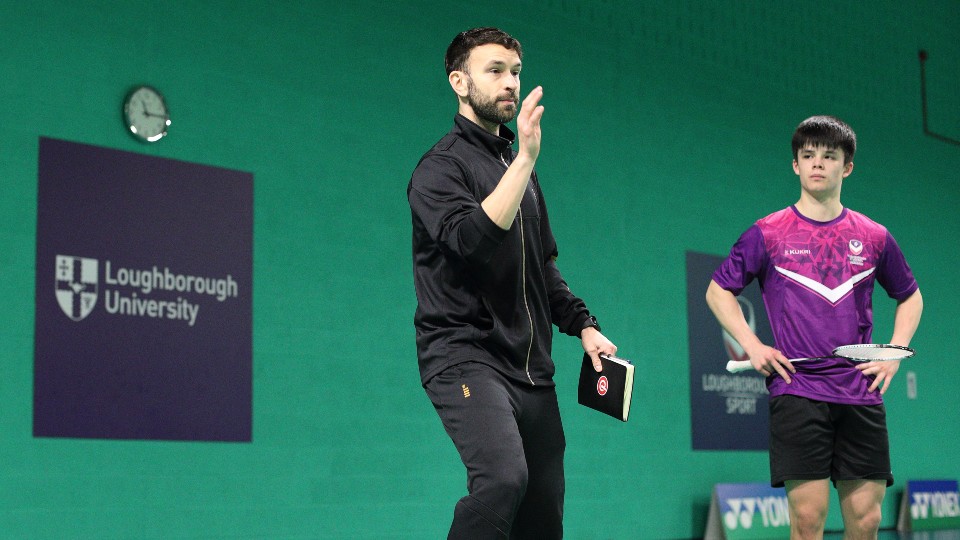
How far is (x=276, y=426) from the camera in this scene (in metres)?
6.29

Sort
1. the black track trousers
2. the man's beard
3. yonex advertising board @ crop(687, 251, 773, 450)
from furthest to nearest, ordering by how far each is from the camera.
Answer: yonex advertising board @ crop(687, 251, 773, 450)
the man's beard
the black track trousers

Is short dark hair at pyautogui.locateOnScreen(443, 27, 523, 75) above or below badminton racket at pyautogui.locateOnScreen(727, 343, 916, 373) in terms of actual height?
above

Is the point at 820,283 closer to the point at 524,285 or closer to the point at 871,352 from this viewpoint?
the point at 871,352

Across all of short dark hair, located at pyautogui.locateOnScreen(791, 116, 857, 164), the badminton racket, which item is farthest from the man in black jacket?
short dark hair, located at pyautogui.locateOnScreen(791, 116, 857, 164)

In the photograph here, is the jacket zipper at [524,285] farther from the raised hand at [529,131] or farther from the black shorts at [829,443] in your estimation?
the black shorts at [829,443]

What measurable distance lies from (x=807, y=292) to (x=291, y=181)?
3055 millimetres

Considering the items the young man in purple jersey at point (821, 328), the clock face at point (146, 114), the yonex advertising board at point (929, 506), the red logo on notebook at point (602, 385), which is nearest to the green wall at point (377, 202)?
the clock face at point (146, 114)

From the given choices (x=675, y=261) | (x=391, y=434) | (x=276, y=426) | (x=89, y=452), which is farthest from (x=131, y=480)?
(x=675, y=261)

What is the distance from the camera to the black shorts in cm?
433

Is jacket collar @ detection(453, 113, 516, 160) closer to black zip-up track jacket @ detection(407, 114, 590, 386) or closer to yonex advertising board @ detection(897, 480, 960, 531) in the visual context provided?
black zip-up track jacket @ detection(407, 114, 590, 386)

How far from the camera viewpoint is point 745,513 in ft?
28.7

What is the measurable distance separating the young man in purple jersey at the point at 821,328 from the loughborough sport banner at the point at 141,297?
103 inches

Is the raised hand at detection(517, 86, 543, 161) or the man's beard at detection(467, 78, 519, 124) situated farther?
the man's beard at detection(467, 78, 519, 124)

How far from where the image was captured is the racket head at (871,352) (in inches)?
166
